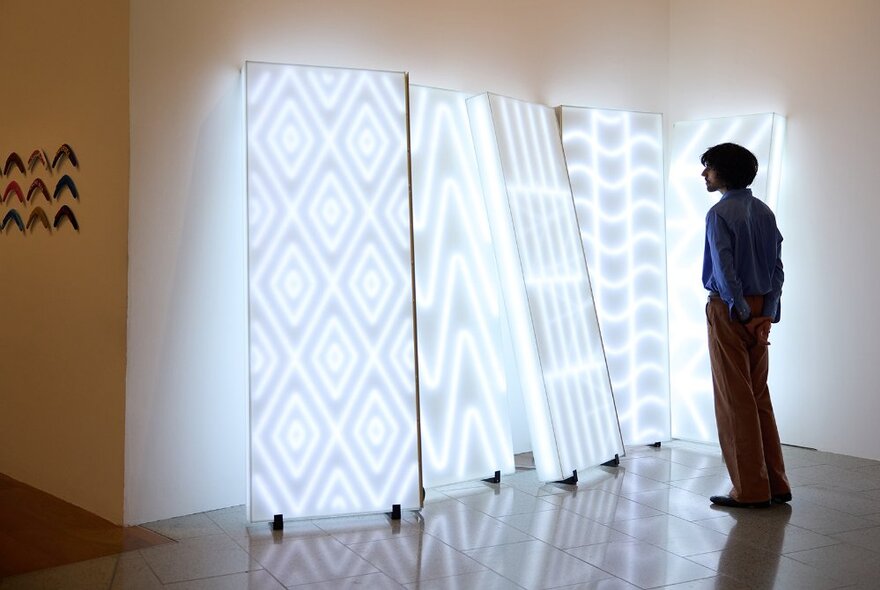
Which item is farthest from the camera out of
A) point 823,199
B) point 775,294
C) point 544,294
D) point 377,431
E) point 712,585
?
point 823,199

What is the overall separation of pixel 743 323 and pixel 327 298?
73.7 inches

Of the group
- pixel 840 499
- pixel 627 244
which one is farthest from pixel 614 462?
pixel 627 244

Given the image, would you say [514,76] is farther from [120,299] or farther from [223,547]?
[223,547]

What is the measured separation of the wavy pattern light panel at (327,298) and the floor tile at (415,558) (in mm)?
403

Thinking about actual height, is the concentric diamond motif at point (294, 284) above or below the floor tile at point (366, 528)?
above

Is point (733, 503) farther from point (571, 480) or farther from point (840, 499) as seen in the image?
point (571, 480)

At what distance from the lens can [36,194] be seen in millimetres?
5008

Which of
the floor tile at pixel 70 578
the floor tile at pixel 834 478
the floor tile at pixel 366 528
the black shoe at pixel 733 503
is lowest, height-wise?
the floor tile at pixel 70 578

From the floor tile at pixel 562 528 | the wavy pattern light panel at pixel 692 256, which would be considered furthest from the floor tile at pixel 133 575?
the wavy pattern light panel at pixel 692 256

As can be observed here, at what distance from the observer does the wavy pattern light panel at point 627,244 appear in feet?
18.0

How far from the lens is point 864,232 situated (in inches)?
206

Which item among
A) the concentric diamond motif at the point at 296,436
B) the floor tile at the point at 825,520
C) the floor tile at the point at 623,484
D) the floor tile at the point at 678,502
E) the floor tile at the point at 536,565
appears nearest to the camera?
the floor tile at the point at 536,565

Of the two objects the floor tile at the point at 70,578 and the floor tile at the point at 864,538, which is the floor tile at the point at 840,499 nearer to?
the floor tile at the point at 864,538

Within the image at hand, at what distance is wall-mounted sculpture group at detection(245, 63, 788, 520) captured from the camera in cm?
410
